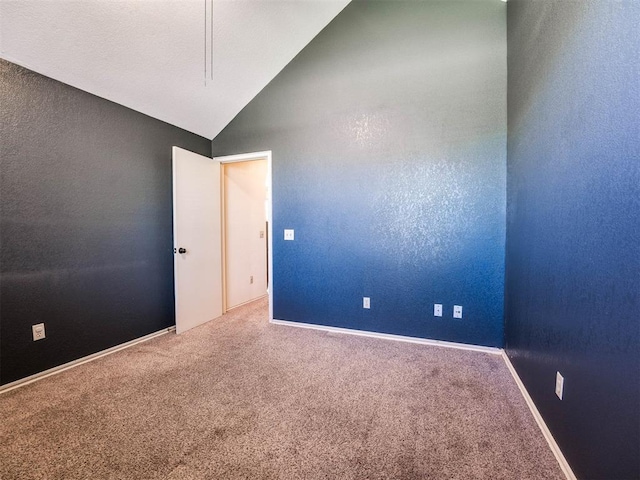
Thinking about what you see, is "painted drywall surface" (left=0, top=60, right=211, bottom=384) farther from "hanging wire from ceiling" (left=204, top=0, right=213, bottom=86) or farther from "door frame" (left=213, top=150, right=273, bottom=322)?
"hanging wire from ceiling" (left=204, top=0, right=213, bottom=86)

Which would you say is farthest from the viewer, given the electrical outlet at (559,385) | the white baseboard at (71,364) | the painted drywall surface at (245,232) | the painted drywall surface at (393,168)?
the painted drywall surface at (245,232)

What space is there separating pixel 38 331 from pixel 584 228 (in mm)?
3526

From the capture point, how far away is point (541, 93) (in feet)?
5.55

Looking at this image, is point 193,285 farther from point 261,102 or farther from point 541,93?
point 541,93

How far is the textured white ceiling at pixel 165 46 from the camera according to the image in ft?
6.23

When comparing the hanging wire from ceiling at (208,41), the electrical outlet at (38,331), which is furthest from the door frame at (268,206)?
the electrical outlet at (38,331)

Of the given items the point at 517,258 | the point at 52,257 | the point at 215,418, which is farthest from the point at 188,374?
the point at 517,258

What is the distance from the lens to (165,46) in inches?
93.4

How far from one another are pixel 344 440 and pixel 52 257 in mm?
2562

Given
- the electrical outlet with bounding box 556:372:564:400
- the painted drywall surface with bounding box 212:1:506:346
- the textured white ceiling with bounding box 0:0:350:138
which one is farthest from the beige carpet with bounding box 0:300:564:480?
the textured white ceiling with bounding box 0:0:350:138

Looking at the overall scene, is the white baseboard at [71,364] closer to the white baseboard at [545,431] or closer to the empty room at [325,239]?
the empty room at [325,239]

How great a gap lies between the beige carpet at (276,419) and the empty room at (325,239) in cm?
2

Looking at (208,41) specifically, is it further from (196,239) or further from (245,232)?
(245,232)

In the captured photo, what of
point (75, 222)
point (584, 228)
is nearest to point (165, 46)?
point (75, 222)
